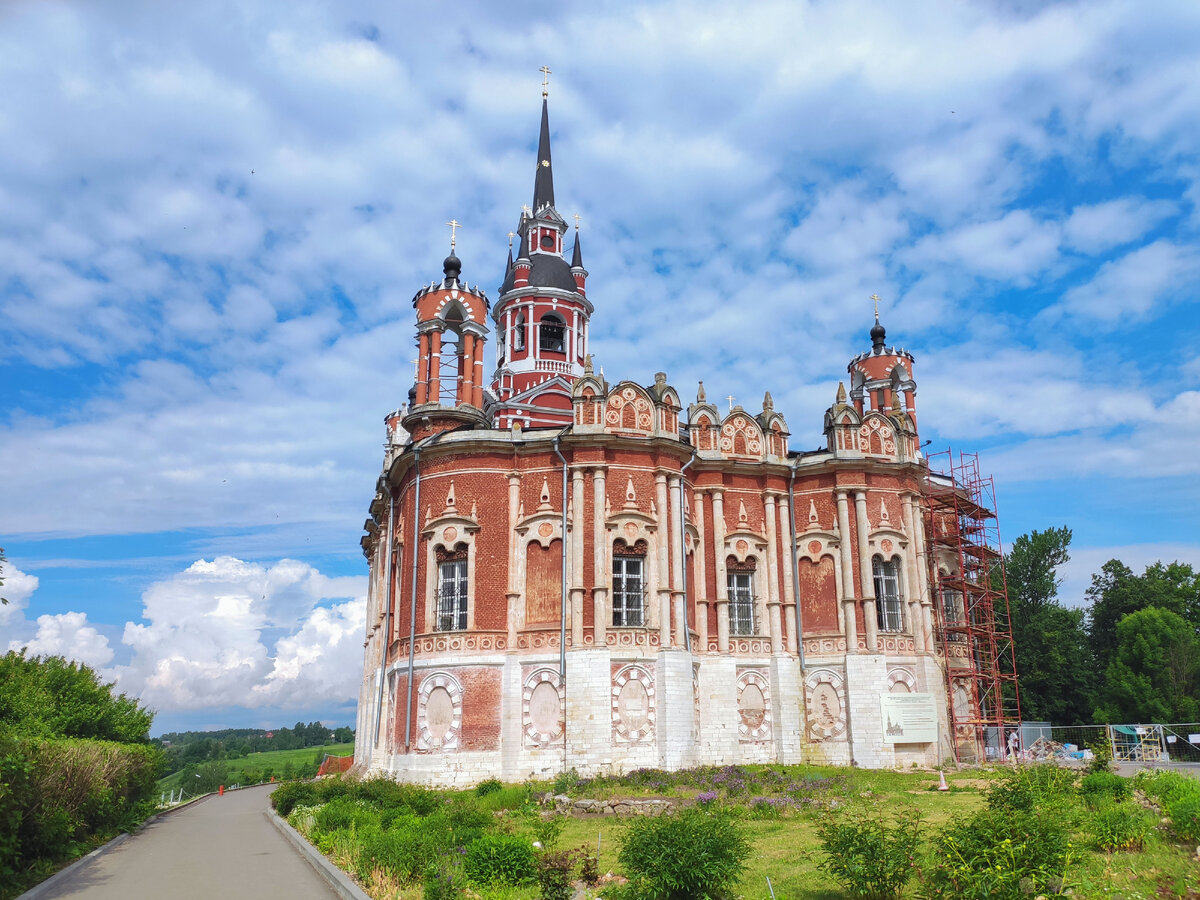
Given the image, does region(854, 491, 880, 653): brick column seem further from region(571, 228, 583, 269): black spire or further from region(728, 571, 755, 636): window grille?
region(571, 228, 583, 269): black spire

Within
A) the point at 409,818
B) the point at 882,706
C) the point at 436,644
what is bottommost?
the point at 409,818

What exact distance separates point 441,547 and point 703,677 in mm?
9295

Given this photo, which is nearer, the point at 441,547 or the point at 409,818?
the point at 409,818

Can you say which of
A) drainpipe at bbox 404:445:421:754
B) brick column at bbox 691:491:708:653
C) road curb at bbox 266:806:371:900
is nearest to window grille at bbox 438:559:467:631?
drainpipe at bbox 404:445:421:754

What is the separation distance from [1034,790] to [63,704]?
2461 cm

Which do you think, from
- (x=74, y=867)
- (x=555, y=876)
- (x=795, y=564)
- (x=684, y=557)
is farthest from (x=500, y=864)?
(x=795, y=564)

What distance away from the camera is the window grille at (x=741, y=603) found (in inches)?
Answer: 1200

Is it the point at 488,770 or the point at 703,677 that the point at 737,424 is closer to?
the point at 703,677

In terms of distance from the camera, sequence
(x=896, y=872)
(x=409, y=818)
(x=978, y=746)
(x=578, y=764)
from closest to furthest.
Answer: (x=896, y=872) → (x=409, y=818) → (x=578, y=764) → (x=978, y=746)

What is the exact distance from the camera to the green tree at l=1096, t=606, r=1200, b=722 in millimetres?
44031

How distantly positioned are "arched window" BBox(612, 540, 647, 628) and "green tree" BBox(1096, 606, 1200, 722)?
3056 centimetres

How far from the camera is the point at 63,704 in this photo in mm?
25219

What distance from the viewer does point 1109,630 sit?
171ft

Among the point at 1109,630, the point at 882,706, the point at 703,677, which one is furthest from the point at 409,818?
the point at 1109,630
